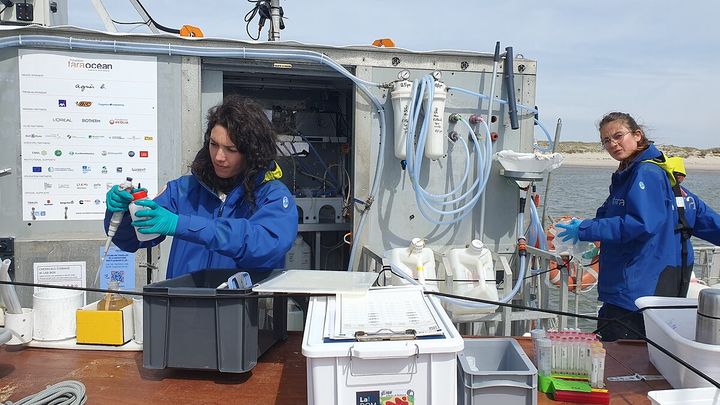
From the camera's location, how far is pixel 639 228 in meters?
2.47

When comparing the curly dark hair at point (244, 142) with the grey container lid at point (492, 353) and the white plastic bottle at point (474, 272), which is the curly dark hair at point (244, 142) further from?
the white plastic bottle at point (474, 272)

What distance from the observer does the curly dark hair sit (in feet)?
5.74

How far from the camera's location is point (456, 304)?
3053 millimetres

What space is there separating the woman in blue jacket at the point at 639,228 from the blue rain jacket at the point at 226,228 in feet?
5.29

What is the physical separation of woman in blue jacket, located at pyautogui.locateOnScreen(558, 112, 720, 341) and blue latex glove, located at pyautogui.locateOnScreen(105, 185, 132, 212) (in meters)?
2.03

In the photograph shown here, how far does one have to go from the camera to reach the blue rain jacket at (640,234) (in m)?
2.49

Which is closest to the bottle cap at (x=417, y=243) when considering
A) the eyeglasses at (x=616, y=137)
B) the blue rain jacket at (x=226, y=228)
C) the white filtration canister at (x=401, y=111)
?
the white filtration canister at (x=401, y=111)

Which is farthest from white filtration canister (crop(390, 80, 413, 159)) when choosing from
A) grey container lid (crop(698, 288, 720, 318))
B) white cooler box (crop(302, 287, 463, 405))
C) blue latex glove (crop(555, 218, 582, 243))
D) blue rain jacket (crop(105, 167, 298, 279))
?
white cooler box (crop(302, 287, 463, 405))

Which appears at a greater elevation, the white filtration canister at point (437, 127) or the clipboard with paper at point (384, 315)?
the white filtration canister at point (437, 127)

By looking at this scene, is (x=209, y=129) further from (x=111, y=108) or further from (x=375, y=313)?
(x=111, y=108)

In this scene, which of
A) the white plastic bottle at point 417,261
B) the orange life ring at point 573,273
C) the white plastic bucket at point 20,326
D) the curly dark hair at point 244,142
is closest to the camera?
the white plastic bucket at point 20,326

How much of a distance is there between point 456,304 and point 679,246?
1.15 m

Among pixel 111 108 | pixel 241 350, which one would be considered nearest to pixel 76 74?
pixel 111 108

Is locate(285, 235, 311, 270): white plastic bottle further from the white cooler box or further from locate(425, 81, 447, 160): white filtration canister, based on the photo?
the white cooler box
